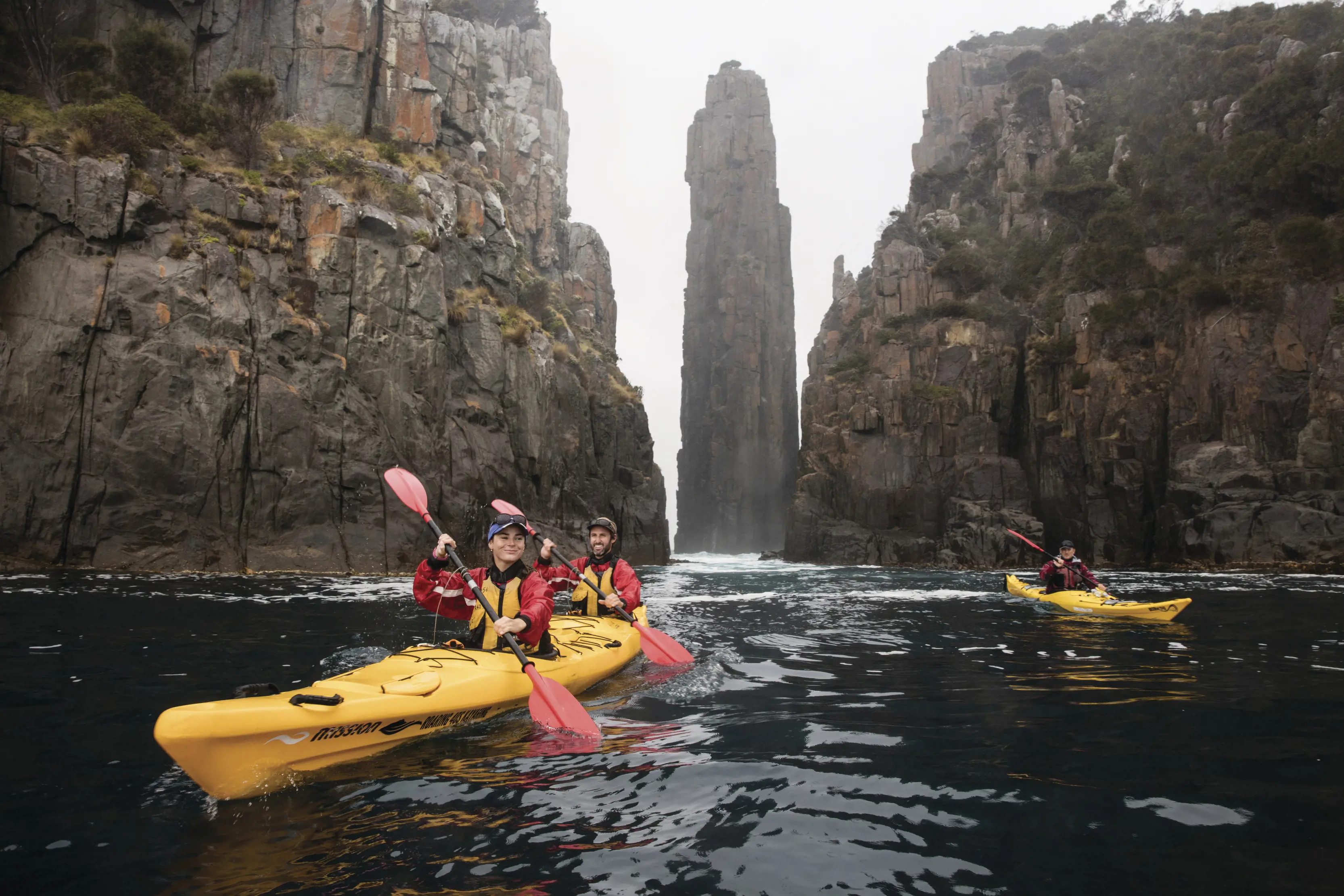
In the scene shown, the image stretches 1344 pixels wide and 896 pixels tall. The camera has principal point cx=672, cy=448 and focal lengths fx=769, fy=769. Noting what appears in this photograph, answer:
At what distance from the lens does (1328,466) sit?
79.8 feet

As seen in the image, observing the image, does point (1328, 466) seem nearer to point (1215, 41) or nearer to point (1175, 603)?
point (1175, 603)

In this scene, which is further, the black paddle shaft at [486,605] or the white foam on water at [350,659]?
the white foam on water at [350,659]

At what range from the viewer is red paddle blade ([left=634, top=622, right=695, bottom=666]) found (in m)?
8.34

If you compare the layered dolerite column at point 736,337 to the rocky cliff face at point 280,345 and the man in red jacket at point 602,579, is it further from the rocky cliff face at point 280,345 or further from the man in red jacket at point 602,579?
the man in red jacket at point 602,579

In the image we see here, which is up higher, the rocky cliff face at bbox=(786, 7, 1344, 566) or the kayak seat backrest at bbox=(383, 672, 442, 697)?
the rocky cliff face at bbox=(786, 7, 1344, 566)

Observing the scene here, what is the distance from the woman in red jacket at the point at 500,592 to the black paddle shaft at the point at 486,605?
0.10 ft

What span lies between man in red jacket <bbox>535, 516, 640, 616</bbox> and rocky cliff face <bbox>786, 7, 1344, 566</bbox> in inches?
958

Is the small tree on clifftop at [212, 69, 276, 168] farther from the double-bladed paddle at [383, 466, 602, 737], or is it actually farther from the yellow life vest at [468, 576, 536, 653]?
the double-bladed paddle at [383, 466, 602, 737]

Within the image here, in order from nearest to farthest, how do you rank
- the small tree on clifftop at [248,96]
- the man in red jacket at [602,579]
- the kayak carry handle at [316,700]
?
the kayak carry handle at [316,700] → the man in red jacket at [602,579] → the small tree on clifftop at [248,96]

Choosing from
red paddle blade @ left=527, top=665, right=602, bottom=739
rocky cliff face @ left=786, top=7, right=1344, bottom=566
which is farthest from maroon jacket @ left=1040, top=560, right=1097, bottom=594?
rocky cliff face @ left=786, top=7, right=1344, bottom=566

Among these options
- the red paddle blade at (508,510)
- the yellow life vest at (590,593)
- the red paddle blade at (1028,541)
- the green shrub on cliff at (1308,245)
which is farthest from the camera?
the green shrub on cliff at (1308,245)

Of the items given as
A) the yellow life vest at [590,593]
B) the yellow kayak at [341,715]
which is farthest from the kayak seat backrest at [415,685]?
the yellow life vest at [590,593]

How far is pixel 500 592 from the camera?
6.13 metres

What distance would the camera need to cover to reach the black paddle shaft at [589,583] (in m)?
8.27
